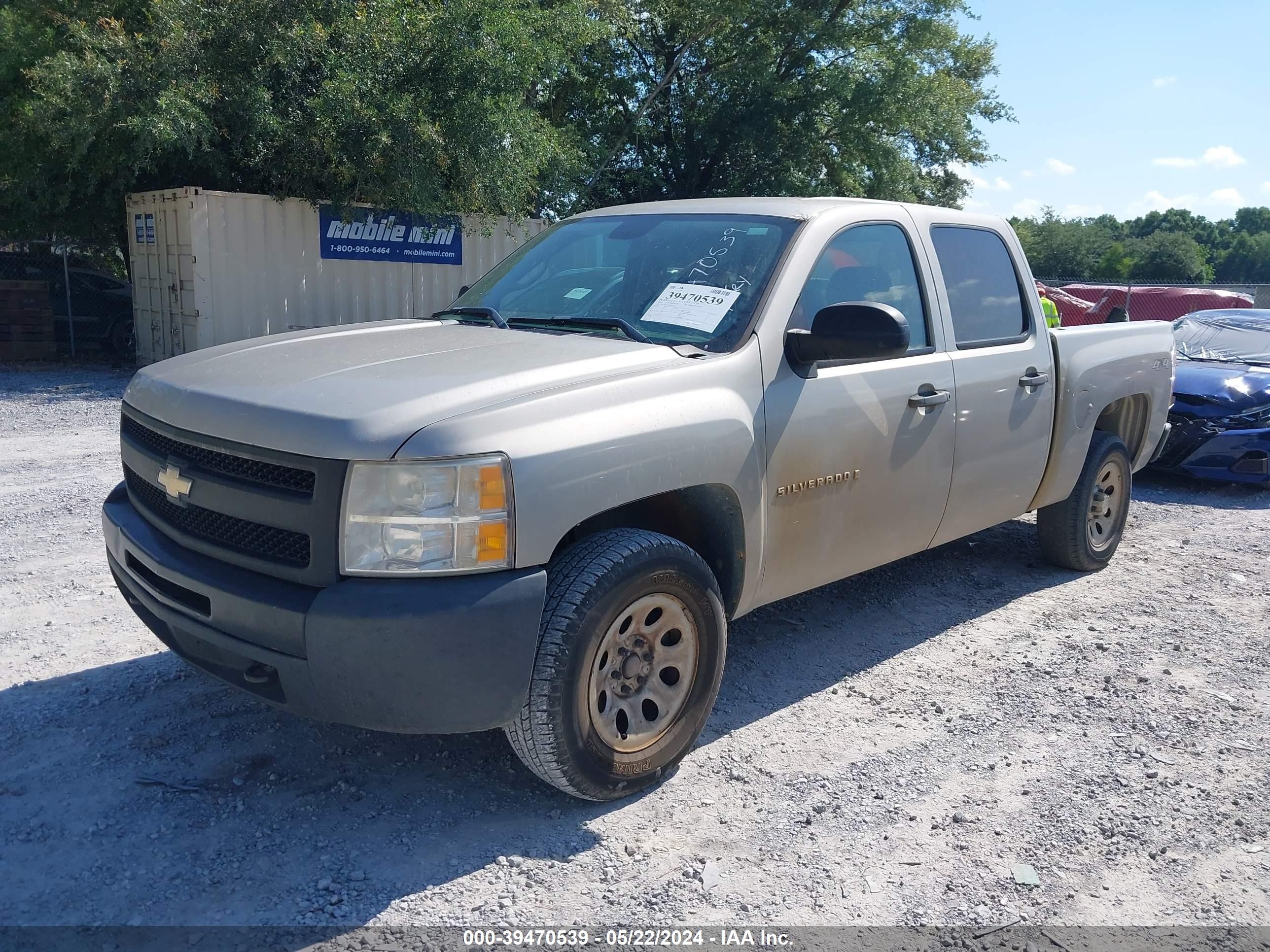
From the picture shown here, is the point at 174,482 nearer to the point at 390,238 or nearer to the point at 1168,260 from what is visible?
the point at 390,238

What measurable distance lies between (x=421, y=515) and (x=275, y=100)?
1309 centimetres

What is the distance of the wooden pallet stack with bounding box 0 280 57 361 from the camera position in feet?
50.5

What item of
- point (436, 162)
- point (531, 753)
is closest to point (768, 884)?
point (531, 753)

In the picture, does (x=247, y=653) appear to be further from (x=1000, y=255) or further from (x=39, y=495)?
(x=39, y=495)

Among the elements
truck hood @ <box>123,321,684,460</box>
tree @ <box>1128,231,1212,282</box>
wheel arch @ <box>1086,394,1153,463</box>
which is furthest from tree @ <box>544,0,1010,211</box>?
tree @ <box>1128,231,1212,282</box>

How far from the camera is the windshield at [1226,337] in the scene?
370 inches

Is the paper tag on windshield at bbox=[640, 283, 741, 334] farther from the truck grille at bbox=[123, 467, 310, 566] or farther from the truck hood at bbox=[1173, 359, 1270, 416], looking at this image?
the truck hood at bbox=[1173, 359, 1270, 416]

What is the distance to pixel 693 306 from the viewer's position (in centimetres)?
371

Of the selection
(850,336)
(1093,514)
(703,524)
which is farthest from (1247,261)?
(703,524)

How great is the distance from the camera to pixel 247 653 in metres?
2.85

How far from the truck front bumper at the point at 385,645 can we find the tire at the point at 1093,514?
3877mm

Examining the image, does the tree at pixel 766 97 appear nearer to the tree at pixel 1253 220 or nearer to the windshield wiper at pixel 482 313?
the windshield wiper at pixel 482 313

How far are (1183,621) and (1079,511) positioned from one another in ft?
2.55

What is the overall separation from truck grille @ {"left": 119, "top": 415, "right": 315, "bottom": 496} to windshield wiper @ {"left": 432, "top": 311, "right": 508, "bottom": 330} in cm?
126
